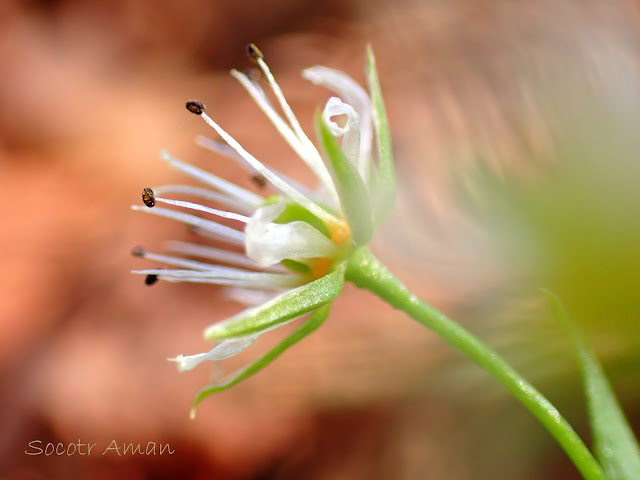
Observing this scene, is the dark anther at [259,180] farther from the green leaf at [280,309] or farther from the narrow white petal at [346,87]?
the green leaf at [280,309]

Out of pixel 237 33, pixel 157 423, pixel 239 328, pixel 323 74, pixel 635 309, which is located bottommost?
pixel 157 423

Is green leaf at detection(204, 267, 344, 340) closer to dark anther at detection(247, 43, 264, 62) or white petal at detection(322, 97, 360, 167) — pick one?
white petal at detection(322, 97, 360, 167)

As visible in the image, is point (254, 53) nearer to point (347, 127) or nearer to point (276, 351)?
point (347, 127)

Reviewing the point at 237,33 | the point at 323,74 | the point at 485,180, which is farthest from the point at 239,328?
the point at 237,33

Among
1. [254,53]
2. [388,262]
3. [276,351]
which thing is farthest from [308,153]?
[388,262]

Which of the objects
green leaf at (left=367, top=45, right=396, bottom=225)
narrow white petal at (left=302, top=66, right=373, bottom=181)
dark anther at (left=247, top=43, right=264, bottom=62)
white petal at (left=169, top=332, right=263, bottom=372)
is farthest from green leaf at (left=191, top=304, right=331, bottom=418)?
dark anther at (left=247, top=43, right=264, bottom=62)

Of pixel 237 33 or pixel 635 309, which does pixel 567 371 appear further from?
pixel 237 33
